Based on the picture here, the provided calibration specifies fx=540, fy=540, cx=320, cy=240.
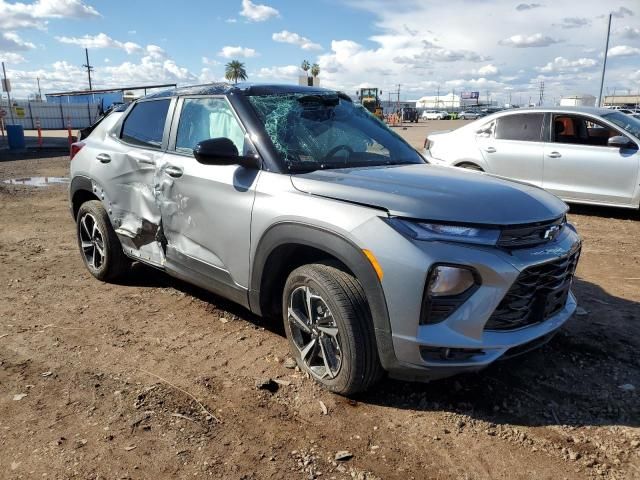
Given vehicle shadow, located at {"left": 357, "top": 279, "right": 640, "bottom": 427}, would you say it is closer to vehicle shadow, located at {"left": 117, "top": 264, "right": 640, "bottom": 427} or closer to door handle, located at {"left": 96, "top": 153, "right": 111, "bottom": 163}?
vehicle shadow, located at {"left": 117, "top": 264, "right": 640, "bottom": 427}

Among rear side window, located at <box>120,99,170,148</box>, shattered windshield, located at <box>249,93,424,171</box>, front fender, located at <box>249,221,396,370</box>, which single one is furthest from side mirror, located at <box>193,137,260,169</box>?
rear side window, located at <box>120,99,170,148</box>

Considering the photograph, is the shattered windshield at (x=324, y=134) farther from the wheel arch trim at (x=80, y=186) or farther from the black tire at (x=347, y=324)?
the wheel arch trim at (x=80, y=186)

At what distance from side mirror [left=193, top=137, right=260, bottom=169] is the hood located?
34cm

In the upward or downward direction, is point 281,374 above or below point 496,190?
below

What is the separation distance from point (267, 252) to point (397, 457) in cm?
136

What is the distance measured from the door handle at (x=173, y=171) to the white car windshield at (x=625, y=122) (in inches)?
257

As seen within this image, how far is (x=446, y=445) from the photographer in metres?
2.75

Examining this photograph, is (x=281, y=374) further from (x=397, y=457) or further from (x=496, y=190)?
(x=496, y=190)

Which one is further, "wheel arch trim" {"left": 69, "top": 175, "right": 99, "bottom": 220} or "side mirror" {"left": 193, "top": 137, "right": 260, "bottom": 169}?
"wheel arch trim" {"left": 69, "top": 175, "right": 99, "bottom": 220}

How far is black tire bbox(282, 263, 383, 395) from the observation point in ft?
9.35

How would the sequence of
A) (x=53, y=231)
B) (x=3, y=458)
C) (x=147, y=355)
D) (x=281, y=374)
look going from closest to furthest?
(x=3, y=458)
(x=281, y=374)
(x=147, y=355)
(x=53, y=231)

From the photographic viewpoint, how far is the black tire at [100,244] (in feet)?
16.0

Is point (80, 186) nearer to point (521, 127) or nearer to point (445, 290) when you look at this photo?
point (445, 290)

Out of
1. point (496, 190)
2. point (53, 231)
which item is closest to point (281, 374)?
point (496, 190)
